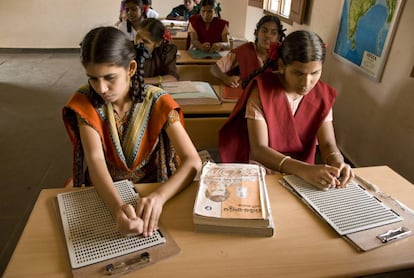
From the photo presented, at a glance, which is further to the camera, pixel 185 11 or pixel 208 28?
pixel 185 11

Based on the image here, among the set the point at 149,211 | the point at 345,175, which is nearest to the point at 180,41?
the point at 345,175

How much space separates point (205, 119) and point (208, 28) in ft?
7.69

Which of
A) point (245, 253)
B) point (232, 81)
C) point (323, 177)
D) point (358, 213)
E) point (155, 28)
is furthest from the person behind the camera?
point (155, 28)

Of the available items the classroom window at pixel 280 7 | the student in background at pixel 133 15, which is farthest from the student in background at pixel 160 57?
the classroom window at pixel 280 7

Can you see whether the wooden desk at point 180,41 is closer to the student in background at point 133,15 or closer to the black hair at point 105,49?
the student in background at point 133,15

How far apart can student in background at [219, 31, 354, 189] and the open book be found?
0.86 feet

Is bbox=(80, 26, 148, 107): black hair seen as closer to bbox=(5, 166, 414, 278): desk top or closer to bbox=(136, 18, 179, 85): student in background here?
bbox=(5, 166, 414, 278): desk top

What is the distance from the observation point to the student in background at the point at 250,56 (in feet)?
7.89

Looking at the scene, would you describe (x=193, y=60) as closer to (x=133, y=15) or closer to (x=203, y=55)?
(x=203, y=55)

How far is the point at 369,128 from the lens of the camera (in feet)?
7.90

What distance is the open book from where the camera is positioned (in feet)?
2.78

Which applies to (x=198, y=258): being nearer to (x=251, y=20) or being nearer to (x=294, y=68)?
(x=294, y=68)

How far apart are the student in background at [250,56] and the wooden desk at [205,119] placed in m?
0.45

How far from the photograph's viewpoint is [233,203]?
2.94 ft
